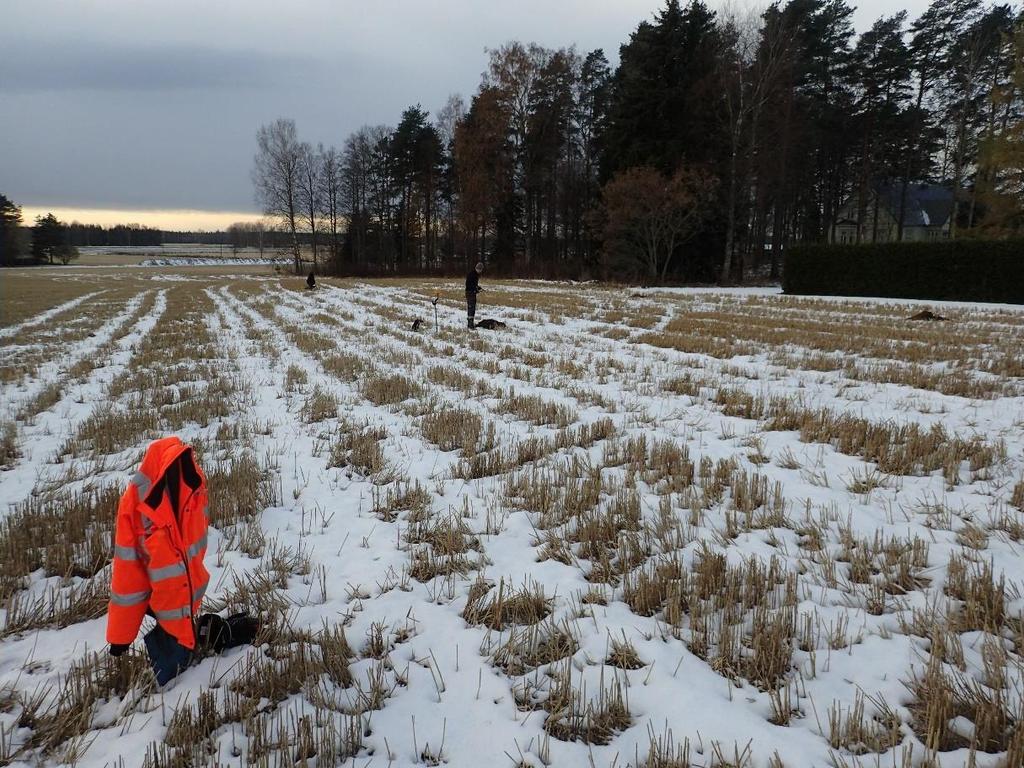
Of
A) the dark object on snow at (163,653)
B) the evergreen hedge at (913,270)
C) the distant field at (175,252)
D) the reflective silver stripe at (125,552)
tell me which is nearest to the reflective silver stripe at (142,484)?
the reflective silver stripe at (125,552)

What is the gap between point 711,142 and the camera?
35.8m

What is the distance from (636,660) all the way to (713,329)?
12912 millimetres

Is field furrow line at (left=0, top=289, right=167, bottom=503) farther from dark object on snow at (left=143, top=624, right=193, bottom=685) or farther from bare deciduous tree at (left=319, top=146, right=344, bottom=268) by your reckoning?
bare deciduous tree at (left=319, top=146, right=344, bottom=268)

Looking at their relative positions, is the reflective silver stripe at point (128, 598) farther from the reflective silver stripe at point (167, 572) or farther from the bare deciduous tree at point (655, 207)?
the bare deciduous tree at point (655, 207)

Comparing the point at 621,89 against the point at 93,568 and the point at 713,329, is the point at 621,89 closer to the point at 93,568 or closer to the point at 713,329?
the point at 713,329

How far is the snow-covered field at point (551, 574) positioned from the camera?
2270 millimetres

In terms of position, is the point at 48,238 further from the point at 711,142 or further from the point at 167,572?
the point at 167,572

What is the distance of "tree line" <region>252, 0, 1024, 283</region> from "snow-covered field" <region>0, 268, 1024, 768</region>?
2682cm

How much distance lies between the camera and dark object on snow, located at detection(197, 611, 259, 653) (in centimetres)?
276

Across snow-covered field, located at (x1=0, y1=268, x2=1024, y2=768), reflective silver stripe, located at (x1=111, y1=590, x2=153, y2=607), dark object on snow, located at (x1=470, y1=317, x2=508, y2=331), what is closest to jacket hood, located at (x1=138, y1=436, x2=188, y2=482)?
reflective silver stripe, located at (x1=111, y1=590, x2=153, y2=607)

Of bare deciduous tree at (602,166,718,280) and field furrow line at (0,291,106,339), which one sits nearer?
field furrow line at (0,291,106,339)

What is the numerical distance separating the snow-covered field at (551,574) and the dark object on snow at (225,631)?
10 cm

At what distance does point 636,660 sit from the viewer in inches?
105

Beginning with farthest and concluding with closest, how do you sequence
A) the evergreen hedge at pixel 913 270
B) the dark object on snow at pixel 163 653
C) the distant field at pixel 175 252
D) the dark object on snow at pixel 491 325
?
1. the distant field at pixel 175 252
2. the evergreen hedge at pixel 913 270
3. the dark object on snow at pixel 491 325
4. the dark object on snow at pixel 163 653
